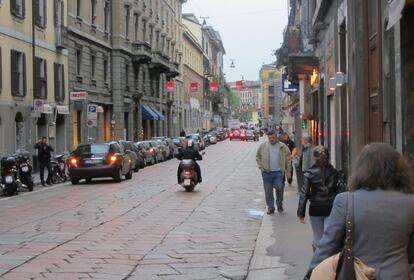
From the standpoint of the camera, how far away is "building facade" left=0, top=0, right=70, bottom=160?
2836 cm

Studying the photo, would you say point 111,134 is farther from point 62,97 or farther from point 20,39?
point 20,39

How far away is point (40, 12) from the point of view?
32.8 metres

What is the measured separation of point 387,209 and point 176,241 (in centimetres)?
714

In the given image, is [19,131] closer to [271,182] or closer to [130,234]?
[271,182]

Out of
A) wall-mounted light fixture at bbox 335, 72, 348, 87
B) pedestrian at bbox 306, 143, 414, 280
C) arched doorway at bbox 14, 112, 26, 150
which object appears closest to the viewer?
pedestrian at bbox 306, 143, 414, 280

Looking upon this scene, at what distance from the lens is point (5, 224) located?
12836 mm

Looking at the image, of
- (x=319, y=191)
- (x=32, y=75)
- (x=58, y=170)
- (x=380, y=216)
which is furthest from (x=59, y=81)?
(x=380, y=216)

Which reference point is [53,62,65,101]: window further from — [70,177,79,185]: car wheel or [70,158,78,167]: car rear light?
[70,158,78,167]: car rear light

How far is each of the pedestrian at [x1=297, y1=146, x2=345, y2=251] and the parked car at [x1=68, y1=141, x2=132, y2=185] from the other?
16.4 m

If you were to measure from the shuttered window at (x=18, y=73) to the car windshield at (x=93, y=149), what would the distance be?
6.46m

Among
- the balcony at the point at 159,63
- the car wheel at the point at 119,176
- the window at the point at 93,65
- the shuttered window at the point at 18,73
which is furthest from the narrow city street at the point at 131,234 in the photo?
the balcony at the point at 159,63

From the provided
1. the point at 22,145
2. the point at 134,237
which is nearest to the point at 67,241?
the point at 134,237

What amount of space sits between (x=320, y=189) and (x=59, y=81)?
29233 millimetres

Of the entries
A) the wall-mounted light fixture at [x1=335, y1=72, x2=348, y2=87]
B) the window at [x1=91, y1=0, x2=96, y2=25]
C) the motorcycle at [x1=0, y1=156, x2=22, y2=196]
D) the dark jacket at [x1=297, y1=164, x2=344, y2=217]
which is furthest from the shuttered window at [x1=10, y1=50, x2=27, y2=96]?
the dark jacket at [x1=297, y1=164, x2=344, y2=217]
